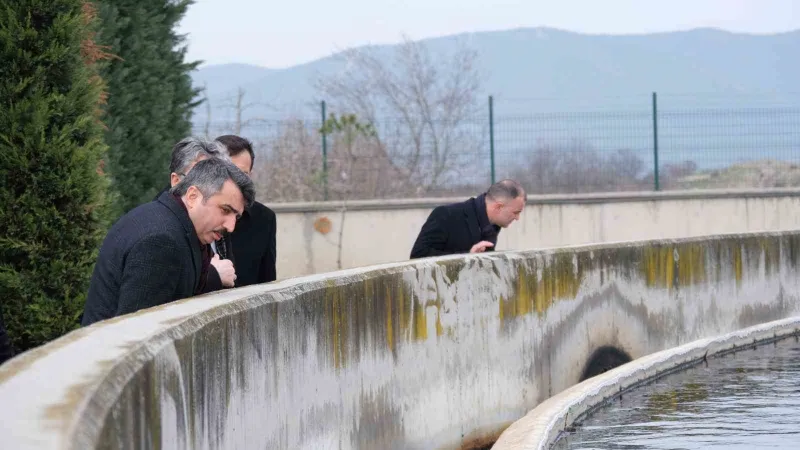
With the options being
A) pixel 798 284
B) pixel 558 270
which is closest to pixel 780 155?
pixel 798 284

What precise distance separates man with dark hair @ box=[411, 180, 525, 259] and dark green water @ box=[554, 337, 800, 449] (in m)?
1.46

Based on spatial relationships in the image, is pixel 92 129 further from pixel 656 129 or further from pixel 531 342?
pixel 656 129

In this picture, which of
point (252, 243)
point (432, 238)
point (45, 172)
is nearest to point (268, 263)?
point (252, 243)

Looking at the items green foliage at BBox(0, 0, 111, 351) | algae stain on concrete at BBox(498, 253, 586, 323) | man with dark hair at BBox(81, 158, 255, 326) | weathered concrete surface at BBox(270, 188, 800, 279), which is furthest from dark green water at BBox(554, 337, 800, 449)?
weathered concrete surface at BBox(270, 188, 800, 279)

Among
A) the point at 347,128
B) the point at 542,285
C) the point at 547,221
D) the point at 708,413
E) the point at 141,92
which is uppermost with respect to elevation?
the point at 141,92

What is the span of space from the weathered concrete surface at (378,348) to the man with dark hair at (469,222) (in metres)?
0.44

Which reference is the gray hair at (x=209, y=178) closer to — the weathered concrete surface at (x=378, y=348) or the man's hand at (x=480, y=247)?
the weathered concrete surface at (x=378, y=348)

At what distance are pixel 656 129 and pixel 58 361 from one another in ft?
66.5

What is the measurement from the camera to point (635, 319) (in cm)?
1141

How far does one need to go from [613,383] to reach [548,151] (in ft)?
43.9

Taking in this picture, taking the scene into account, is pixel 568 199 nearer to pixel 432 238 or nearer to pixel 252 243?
pixel 432 238

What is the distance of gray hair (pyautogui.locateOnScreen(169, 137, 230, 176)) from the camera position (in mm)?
6121

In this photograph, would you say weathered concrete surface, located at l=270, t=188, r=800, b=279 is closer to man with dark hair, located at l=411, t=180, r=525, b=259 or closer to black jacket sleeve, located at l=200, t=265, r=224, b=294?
man with dark hair, located at l=411, t=180, r=525, b=259

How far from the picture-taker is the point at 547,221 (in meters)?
21.8
